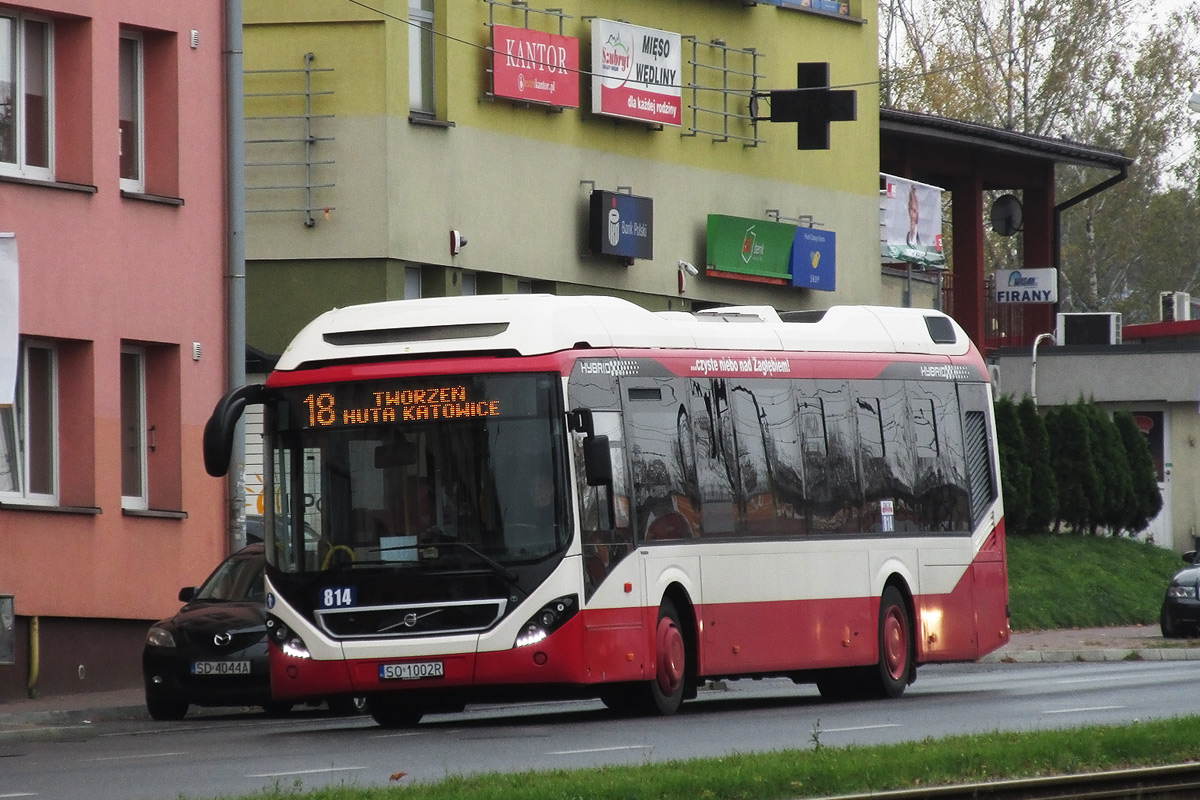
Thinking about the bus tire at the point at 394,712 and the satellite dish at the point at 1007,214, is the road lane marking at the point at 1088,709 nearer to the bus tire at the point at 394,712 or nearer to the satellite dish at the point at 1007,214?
the bus tire at the point at 394,712

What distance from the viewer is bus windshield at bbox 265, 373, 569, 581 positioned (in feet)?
58.7

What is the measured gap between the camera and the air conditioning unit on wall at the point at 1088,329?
54.9 meters

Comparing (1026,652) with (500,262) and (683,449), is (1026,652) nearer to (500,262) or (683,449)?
(500,262)

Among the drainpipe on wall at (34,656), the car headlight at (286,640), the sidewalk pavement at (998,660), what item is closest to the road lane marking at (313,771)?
the car headlight at (286,640)

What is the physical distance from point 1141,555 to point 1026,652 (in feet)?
43.4

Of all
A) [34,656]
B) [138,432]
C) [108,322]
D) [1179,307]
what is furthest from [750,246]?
[1179,307]

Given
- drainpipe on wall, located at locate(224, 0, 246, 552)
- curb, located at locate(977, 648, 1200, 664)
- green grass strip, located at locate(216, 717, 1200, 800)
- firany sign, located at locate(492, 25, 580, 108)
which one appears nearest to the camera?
green grass strip, located at locate(216, 717, 1200, 800)

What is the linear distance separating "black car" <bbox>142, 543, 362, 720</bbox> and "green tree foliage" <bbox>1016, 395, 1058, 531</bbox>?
882 inches

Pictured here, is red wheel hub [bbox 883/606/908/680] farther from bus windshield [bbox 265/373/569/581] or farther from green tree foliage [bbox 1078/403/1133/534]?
green tree foliage [bbox 1078/403/1133/534]

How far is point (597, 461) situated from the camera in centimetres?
1783

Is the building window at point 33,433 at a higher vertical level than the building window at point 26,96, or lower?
lower

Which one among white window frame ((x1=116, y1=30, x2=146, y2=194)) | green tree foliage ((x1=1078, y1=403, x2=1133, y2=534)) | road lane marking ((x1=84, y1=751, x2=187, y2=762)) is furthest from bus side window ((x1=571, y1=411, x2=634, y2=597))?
green tree foliage ((x1=1078, y1=403, x2=1133, y2=534))

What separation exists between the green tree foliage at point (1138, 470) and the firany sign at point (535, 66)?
1420 cm

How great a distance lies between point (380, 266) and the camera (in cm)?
3338
